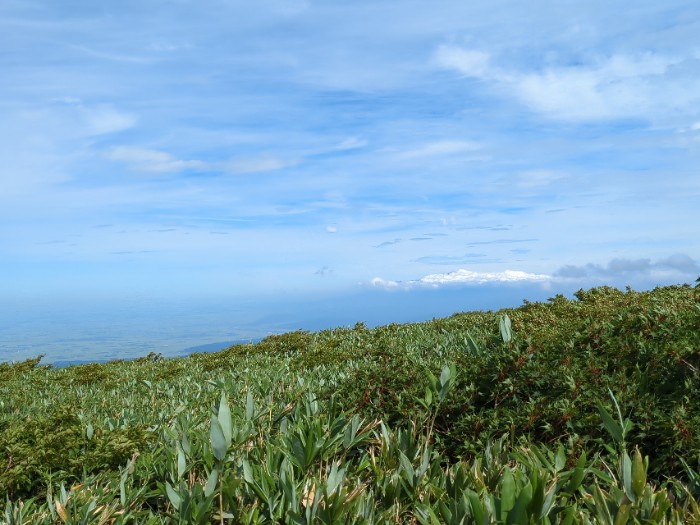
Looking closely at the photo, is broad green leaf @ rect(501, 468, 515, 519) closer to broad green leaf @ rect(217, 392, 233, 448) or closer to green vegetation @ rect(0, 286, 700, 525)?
green vegetation @ rect(0, 286, 700, 525)

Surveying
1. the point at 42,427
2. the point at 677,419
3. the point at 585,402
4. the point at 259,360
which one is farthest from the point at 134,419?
the point at 259,360

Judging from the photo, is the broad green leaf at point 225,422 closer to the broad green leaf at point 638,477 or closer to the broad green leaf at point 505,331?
the broad green leaf at point 638,477

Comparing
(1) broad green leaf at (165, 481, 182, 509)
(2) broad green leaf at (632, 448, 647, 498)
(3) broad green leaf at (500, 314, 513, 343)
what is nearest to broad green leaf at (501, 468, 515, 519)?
(2) broad green leaf at (632, 448, 647, 498)

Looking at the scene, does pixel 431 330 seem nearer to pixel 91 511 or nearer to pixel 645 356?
pixel 645 356

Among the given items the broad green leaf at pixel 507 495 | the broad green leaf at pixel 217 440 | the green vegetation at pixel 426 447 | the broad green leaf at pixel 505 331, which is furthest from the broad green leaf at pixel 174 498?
the broad green leaf at pixel 505 331

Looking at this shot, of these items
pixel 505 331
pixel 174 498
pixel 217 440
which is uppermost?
pixel 505 331

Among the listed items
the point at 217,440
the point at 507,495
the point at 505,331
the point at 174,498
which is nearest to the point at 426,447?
the point at 507,495

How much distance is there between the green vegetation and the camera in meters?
3.00

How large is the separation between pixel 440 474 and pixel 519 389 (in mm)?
1773

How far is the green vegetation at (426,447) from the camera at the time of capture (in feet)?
9.84

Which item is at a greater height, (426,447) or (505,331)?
(505,331)

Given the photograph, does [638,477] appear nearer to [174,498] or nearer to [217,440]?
[217,440]

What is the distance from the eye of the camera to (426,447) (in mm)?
3668

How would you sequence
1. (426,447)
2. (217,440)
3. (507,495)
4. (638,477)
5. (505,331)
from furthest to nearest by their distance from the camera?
(505,331), (426,447), (217,440), (638,477), (507,495)
